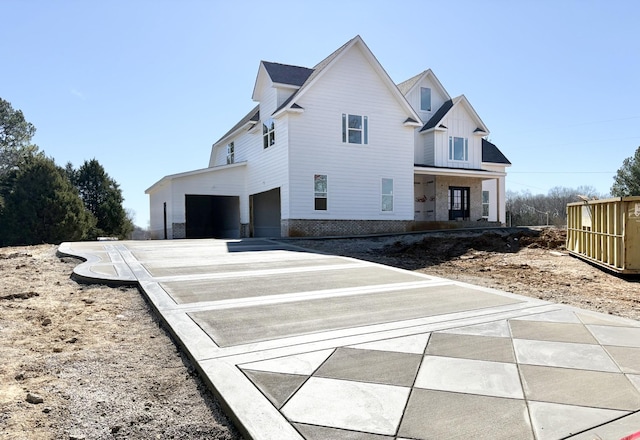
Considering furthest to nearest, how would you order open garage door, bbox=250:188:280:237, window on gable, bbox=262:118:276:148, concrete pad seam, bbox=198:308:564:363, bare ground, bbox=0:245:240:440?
open garage door, bbox=250:188:280:237 → window on gable, bbox=262:118:276:148 → concrete pad seam, bbox=198:308:564:363 → bare ground, bbox=0:245:240:440

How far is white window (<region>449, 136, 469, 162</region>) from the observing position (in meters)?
25.1

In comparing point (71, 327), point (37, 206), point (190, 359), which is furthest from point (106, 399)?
point (37, 206)

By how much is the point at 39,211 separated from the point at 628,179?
1907 inches

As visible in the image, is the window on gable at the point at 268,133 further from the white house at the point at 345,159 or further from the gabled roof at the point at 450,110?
the gabled roof at the point at 450,110

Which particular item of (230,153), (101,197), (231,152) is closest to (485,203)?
(231,152)

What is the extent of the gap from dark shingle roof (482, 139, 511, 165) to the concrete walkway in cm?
2367

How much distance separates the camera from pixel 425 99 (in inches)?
1022

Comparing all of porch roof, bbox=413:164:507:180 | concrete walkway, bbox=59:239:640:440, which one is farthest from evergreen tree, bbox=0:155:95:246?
concrete walkway, bbox=59:239:640:440

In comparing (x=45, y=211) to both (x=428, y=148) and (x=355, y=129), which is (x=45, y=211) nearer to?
(x=355, y=129)

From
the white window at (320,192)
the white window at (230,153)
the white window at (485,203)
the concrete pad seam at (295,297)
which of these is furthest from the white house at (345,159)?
the concrete pad seam at (295,297)

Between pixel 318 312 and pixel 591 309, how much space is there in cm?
415

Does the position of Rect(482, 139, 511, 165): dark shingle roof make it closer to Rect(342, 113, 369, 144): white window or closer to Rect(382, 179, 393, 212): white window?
Rect(382, 179, 393, 212): white window

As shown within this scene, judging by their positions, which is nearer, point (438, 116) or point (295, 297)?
point (295, 297)

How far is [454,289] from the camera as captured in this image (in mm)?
7012
